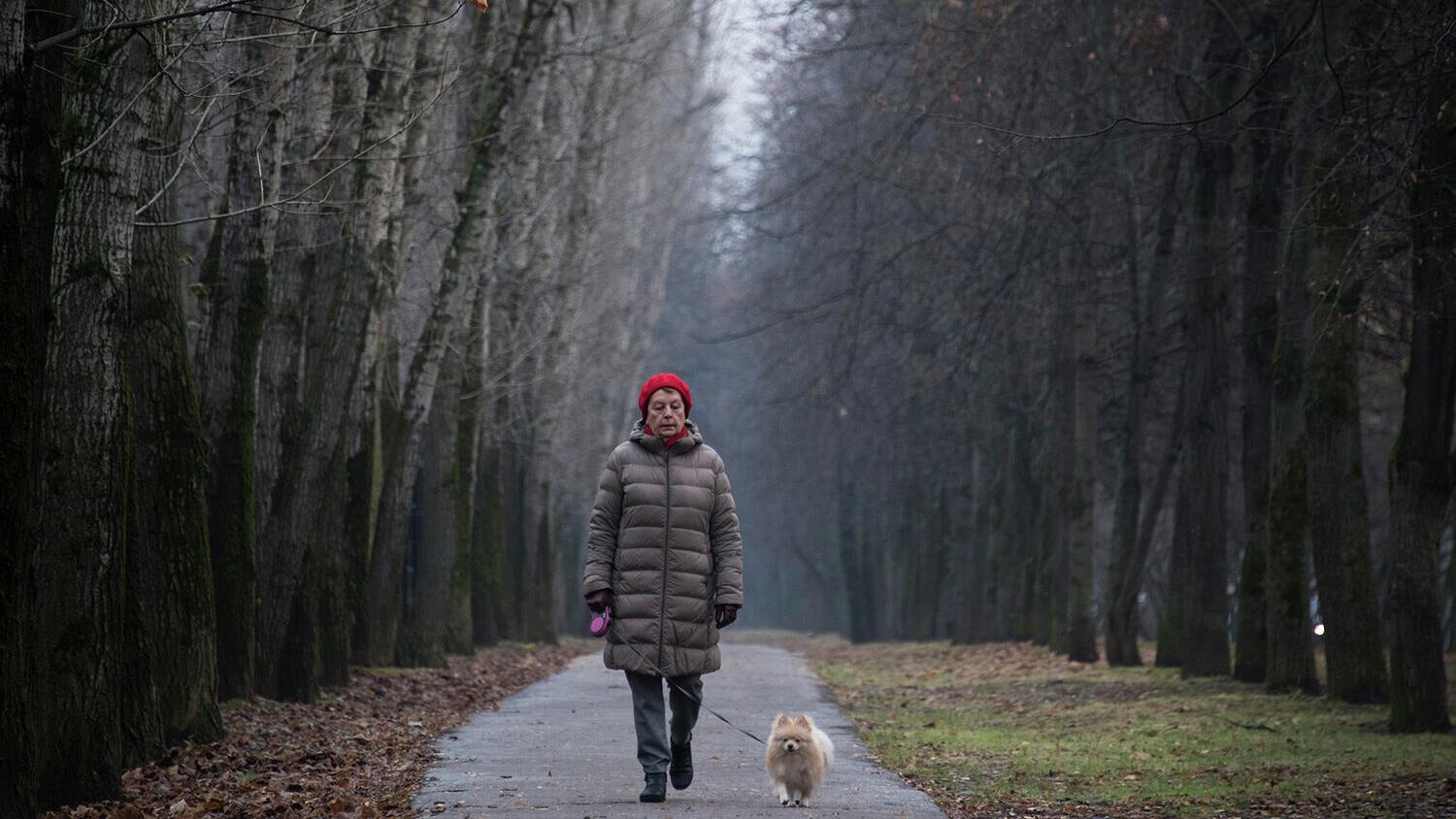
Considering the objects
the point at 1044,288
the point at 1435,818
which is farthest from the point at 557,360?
the point at 1435,818

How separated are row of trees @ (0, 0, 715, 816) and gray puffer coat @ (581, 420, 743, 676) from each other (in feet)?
8.55

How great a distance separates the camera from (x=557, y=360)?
32156 millimetres

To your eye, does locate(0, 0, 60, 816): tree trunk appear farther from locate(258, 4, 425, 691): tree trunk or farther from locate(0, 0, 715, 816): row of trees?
locate(258, 4, 425, 691): tree trunk

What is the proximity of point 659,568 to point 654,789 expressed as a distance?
1152 millimetres

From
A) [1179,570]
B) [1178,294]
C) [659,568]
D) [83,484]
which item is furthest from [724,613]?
[1178,294]

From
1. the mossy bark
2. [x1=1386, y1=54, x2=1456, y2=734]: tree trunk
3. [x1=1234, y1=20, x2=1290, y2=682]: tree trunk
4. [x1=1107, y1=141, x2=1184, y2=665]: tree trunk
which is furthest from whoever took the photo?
the mossy bark

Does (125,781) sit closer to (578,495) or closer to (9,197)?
(9,197)

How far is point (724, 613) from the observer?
8781 mm

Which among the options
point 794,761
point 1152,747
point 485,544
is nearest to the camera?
point 794,761

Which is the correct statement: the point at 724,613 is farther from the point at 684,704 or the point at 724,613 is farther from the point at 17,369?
the point at 17,369

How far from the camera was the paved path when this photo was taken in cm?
849

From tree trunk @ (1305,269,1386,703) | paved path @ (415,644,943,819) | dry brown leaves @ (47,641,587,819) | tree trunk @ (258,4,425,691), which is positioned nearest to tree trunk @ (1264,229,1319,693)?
tree trunk @ (1305,269,1386,703)

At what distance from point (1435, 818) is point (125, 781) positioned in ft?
23.8

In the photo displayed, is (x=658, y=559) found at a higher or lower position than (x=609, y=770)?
higher
